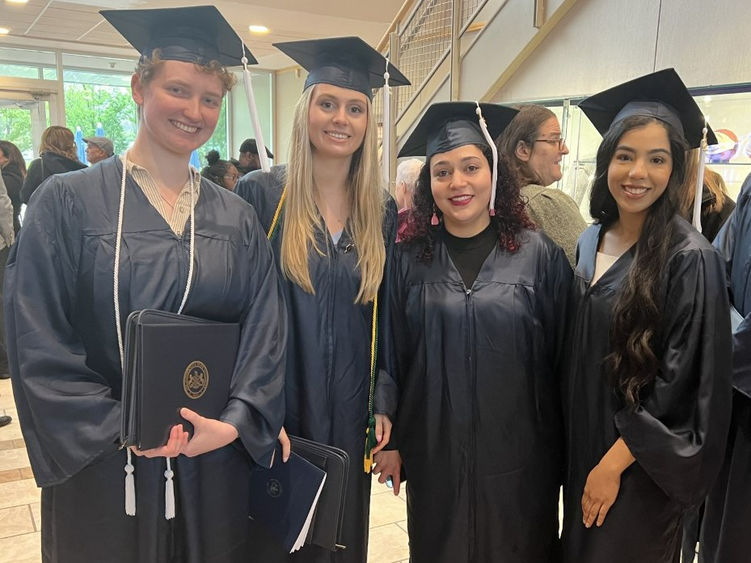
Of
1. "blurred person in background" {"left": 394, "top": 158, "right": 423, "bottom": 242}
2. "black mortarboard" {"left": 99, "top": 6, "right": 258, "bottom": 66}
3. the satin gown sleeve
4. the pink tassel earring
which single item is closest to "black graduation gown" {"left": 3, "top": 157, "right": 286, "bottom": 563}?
"black mortarboard" {"left": 99, "top": 6, "right": 258, "bottom": 66}

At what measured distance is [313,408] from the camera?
1736 mm

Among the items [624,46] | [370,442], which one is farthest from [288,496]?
[624,46]

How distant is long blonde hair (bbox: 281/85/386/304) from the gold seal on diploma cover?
423mm

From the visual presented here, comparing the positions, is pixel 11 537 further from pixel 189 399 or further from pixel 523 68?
pixel 523 68

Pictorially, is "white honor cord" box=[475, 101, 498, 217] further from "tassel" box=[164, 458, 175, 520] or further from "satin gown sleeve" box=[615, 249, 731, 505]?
"tassel" box=[164, 458, 175, 520]

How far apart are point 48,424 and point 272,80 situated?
9.97 m

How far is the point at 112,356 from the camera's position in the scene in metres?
1.36

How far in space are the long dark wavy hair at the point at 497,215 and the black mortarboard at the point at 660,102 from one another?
0.31 metres

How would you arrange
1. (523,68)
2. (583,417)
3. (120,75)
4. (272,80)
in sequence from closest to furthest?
(583,417) → (523,68) → (120,75) → (272,80)

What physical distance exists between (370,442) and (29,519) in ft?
6.22

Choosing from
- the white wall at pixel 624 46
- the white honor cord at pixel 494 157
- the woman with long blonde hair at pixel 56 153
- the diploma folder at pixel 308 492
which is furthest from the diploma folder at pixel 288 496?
the woman with long blonde hair at pixel 56 153

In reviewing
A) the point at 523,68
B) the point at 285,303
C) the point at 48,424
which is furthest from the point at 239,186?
the point at 523,68

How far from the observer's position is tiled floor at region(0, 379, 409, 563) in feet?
8.31

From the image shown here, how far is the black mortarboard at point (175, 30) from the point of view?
142cm
